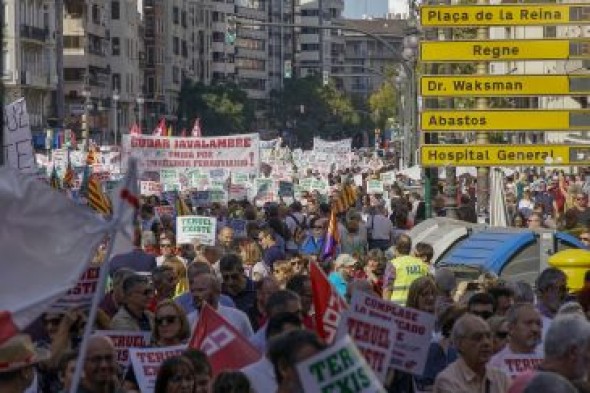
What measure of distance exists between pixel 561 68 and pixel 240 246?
31.8 m

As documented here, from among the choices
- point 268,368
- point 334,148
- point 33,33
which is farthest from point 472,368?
point 33,33

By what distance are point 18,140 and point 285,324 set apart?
1595 cm

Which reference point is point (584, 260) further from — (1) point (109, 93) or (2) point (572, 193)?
(1) point (109, 93)

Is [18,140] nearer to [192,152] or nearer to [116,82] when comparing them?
[192,152]

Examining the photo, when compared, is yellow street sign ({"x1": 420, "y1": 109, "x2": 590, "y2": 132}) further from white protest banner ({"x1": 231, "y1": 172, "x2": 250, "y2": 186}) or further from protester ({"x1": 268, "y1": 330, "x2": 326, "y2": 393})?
protester ({"x1": 268, "y1": 330, "x2": 326, "y2": 393})

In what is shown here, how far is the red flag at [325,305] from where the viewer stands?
1132 cm

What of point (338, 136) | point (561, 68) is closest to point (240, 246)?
point (561, 68)

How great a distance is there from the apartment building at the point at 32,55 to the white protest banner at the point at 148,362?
88658mm

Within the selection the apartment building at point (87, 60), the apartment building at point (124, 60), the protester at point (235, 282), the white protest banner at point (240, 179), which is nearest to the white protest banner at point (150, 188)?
the white protest banner at point (240, 179)

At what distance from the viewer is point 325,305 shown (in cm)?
1138

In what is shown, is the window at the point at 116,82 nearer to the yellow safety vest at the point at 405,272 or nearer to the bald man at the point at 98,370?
the yellow safety vest at the point at 405,272

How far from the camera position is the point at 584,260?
16.2m

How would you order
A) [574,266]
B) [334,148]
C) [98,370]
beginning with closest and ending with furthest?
[98,370] → [574,266] → [334,148]

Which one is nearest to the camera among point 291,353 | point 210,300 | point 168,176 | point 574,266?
point 291,353
